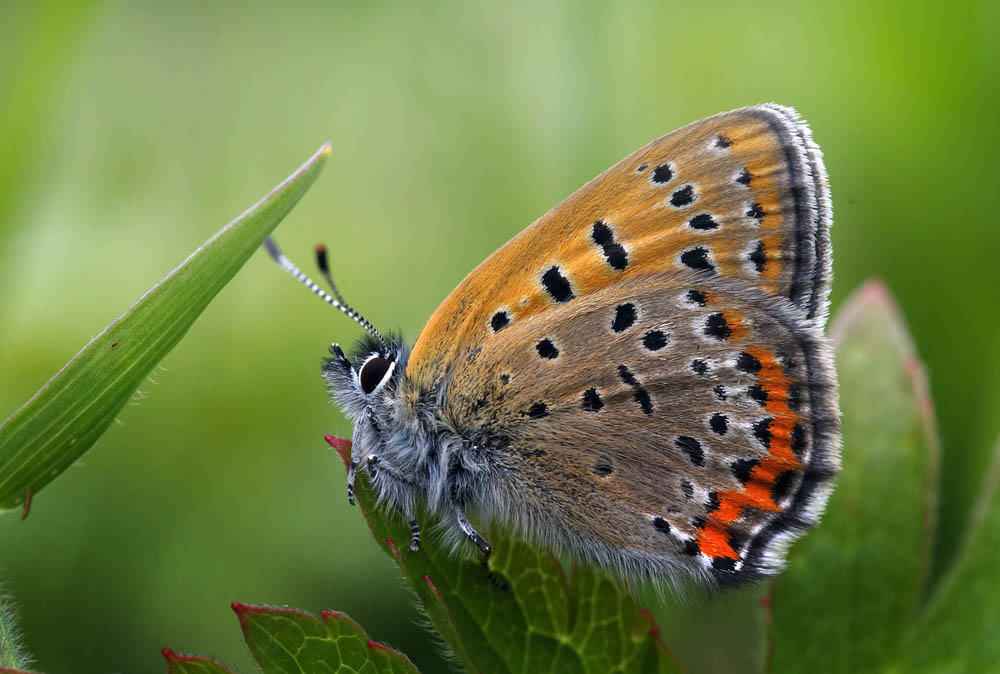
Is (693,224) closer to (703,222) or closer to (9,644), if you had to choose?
(703,222)

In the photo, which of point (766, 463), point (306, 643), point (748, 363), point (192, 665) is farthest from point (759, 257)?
point (192, 665)

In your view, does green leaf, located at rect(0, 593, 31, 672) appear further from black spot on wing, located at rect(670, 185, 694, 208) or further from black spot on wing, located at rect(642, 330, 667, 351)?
black spot on wing, located at rect(670, 185, 694, 208)

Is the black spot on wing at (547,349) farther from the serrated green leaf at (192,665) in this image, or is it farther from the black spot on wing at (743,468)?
the serrated green leaf at (192,665)

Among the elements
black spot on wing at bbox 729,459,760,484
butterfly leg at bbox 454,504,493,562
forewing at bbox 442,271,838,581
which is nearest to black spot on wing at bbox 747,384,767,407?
forewing at bbox 442,271,838,581

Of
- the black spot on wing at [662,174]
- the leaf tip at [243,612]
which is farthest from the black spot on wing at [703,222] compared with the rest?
the leaf tip at [243,612]

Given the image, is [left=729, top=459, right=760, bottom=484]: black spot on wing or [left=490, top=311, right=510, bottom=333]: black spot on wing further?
[left=490, top=311, right=510, bottom=333]: black spot on wing

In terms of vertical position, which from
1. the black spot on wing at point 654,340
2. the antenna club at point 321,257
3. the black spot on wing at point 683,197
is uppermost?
the black spot on wing at point 683,197
